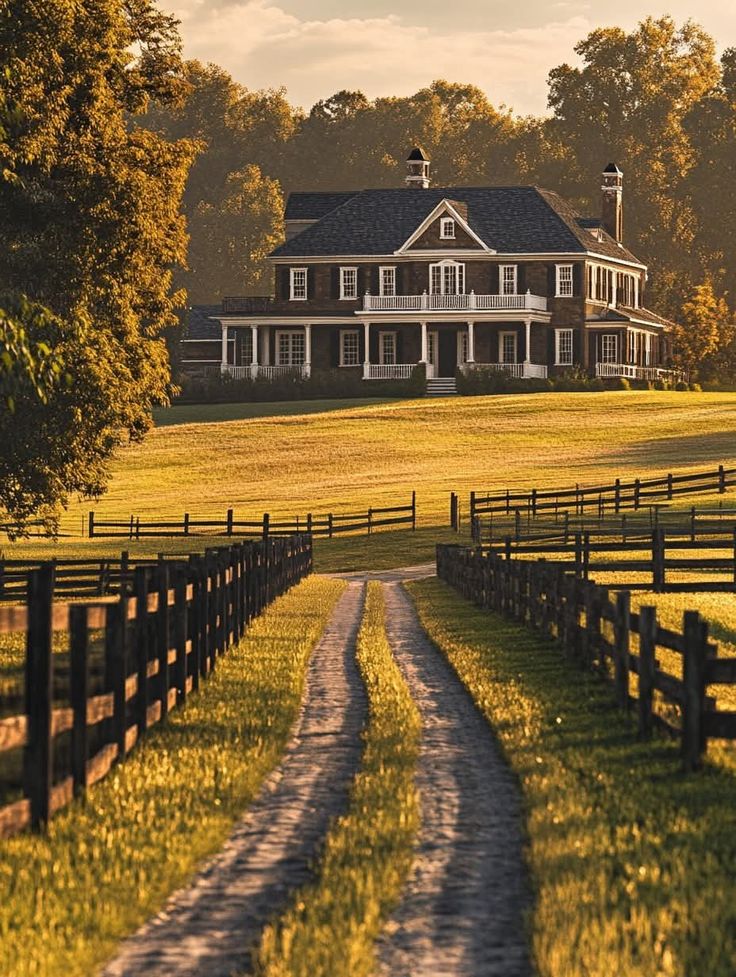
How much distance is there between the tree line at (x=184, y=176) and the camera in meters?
29.9

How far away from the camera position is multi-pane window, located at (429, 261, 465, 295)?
97.3m

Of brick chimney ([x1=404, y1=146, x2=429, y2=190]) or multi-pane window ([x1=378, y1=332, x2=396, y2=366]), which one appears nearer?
multi-pane window ([x1=378, y1=332, x2=396, y2=366])

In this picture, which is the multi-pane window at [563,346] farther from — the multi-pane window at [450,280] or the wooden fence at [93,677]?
the wooden fence at [93,677]

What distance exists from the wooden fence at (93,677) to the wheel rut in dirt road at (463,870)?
2225 mm

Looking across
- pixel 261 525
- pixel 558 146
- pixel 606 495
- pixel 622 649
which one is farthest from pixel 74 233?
pixel 558 146

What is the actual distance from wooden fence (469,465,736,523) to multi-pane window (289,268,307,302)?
38.2 meters

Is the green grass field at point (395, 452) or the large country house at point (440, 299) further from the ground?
the large country house at point (440, 299)

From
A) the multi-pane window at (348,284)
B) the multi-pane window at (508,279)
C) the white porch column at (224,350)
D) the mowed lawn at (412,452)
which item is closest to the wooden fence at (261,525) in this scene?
the mowed lawn at (412,452)

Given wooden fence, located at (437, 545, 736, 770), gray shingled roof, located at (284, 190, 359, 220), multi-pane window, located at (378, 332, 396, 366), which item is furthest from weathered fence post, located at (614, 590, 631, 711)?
gray shingled roof, located at (284, 190, 359, 220)

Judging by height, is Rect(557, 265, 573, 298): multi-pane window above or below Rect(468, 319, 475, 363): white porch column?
above

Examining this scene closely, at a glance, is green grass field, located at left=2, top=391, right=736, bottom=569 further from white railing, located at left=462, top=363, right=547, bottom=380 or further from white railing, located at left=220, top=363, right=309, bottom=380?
white railing, located at left=220, top=363, right=309, bottom=380

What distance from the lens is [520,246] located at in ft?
323

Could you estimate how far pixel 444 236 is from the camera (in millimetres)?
97938

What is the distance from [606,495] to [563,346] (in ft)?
121
